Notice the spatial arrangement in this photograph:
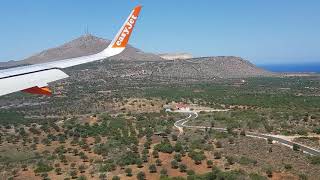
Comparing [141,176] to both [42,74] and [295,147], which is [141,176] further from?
[42,74]

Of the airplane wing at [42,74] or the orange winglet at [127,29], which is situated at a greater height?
the orange winglet at [127,29]

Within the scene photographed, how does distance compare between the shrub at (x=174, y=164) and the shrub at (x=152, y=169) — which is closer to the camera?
the shrub at (x=152, y=169)

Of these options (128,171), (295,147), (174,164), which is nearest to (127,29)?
(128,171)

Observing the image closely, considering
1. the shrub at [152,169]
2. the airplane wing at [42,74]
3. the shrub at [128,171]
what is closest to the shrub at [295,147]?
the shrub at [152,169]

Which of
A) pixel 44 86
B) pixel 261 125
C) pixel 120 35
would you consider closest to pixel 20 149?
pixel 261 125

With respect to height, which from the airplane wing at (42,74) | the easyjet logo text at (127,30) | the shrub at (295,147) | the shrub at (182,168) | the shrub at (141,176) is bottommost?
the shrub at (141,176)

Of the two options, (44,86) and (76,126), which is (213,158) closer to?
(44,86)

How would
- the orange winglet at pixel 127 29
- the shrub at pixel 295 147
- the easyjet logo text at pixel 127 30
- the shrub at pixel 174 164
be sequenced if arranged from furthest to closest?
1. the shrub at pixel 295 147
2. the shrub at pixel 174 164
3. the easyjet logo text at pixel 127 30
4. the orange winglet at pixel 127 29

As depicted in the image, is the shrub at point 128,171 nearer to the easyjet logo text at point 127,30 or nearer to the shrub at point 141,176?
the shrub at point 141,176

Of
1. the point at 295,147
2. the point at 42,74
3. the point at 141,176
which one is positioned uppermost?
the point at 42,74
